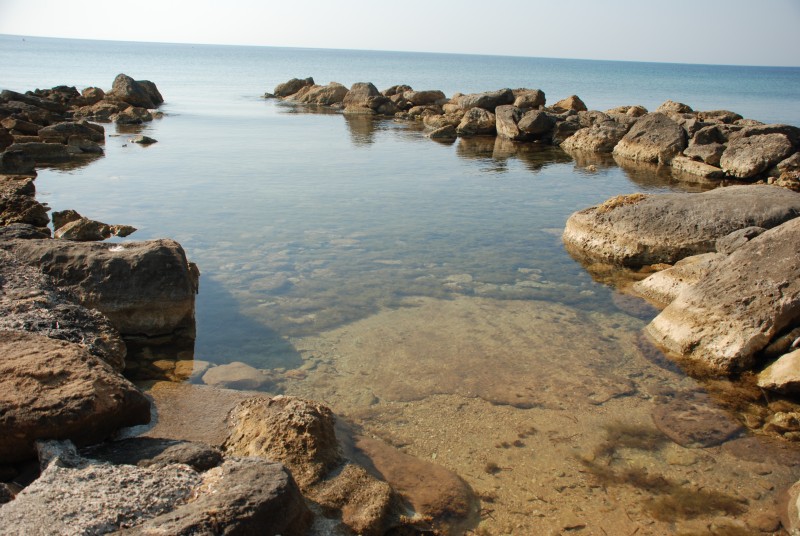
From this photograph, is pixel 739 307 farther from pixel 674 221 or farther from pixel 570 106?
pixel 570 106

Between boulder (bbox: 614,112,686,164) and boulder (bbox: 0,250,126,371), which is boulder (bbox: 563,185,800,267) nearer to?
boulder (bbox: 0,250,126,371)

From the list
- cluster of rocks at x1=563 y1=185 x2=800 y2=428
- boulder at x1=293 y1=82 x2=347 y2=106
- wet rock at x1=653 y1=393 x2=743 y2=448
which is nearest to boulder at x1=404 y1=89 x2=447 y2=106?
boulder at x1=293 y1=82 x2=347 y2=106

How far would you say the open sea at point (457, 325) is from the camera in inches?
187

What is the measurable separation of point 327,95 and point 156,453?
1406 inches

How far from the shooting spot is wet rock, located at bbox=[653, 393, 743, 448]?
17.5ft

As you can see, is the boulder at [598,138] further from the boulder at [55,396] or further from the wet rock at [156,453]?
→ the wet rock at [156,453]

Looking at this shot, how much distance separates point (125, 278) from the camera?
6422 millimetres

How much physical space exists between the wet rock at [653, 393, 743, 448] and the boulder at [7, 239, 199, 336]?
4924 mm

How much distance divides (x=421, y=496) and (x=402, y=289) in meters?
4.49

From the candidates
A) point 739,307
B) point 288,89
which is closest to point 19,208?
point 739,307

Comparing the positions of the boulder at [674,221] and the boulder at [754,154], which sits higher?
the boulder at [754,154]

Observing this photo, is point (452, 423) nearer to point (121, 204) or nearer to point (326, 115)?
point (121, 204)

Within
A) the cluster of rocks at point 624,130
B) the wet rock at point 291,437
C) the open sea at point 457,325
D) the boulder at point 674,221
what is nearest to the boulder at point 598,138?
the cluster of rocks at point 624,130

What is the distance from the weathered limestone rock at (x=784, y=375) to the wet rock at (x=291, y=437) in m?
4.32
